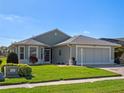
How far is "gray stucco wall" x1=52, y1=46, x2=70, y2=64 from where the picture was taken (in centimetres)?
2964

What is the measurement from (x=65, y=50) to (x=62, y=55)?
140cm

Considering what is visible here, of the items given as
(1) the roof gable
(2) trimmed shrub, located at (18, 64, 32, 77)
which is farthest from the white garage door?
(2) trimmed shrub, located at (18, 64, 32, 77)

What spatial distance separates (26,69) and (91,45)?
1427cm

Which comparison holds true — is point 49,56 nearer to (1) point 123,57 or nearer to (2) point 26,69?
(1) point 123,57

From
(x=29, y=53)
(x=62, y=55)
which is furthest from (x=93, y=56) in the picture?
(x=29, y=53)

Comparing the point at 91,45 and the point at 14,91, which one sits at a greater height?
the point at 91,45

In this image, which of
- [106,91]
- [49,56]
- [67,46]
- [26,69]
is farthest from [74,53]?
[106,91]

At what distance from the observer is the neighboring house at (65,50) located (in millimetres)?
28566

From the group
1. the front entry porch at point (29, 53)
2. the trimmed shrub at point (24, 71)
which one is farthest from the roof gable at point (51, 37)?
the trimmed shrub at point (24, 71)

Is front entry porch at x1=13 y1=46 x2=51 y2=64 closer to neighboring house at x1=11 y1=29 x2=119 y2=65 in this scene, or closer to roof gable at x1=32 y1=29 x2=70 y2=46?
neighboring house at x1=11 y1=29 x2=119 y2=65

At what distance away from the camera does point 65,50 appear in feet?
99.1

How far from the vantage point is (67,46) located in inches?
1153

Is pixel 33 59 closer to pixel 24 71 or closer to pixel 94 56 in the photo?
pixel 94 56

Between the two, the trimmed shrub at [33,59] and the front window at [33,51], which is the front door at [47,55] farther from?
the trimmed shrub at [33,59]
